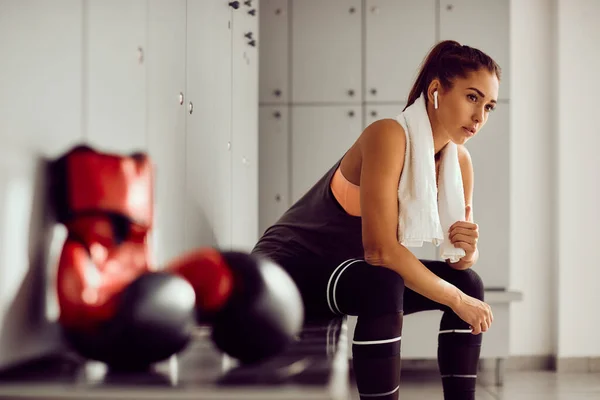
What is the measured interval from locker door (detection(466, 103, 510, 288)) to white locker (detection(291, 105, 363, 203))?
662mm

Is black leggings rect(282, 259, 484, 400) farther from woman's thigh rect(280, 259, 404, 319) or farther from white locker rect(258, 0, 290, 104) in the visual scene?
white locker rect(258, 0, 290, 104)

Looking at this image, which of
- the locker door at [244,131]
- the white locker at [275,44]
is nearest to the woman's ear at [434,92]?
the locker door at [244,131]

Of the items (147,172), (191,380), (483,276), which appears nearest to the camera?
(191,380)

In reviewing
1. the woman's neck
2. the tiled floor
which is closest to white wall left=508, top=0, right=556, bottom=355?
the tiled floor

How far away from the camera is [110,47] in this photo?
57.2 inches

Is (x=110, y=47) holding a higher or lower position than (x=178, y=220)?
higher

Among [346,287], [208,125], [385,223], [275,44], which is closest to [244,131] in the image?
[208,125]

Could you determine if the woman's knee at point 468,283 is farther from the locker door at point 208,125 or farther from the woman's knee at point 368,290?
the locker door at point 208,125

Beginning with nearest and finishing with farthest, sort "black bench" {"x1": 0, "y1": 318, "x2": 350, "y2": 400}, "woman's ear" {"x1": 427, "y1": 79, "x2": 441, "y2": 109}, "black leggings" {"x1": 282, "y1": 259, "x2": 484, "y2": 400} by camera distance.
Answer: "black bench" {"x1": 0, "y1": 318, "x2": 350, "y2": 400} < "black leggings" {"x1": 282, "y1": 259, "x2": 484, "y2": 400} < "woman's ear" {"x1": 427, "y1": 79, "x2": 441, "y2": 109}

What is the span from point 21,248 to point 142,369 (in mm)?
300

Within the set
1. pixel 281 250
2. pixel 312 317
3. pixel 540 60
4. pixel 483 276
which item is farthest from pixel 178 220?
pixel 540 60

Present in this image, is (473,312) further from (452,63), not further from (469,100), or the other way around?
(452,63)

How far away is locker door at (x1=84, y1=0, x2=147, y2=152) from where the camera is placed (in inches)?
54.3

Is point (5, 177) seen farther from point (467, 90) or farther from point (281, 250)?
point (467, 90)
